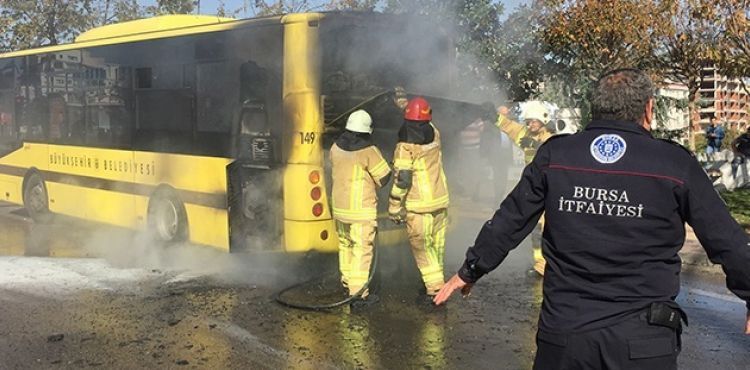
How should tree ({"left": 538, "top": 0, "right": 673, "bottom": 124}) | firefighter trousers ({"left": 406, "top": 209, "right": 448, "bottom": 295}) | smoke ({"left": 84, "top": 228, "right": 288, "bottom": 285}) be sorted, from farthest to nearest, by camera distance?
tree ({"left": 538, "top": 0, "right": 673, "bottom": 124}) → smoke ({"left": 84, "top": 228, "right": 288, "bottom": 285}) → firefighter trousers ({"left": 406, "top": 209, "right": 448, "bottom": 295})

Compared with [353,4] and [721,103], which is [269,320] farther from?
[721,103]

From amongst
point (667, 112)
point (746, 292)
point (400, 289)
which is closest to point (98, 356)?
point (400, 289)

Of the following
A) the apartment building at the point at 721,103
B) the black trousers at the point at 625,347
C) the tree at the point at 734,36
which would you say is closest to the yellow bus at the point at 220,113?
the tree at the point at 734,36

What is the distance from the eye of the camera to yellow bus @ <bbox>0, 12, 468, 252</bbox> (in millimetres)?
7059

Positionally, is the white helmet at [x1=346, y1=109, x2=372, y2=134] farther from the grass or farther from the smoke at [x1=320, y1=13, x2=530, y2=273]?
the grass

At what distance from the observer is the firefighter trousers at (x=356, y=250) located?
6246 mm

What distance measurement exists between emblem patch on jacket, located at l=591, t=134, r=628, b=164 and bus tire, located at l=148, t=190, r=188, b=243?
21.9ft

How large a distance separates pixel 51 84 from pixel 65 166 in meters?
1.24

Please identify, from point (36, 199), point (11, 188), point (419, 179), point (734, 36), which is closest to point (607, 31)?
point (734, 36)

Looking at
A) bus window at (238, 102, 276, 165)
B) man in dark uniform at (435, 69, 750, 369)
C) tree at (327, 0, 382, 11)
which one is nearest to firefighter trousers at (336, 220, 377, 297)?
bus window at (238, 102, 276, 165)

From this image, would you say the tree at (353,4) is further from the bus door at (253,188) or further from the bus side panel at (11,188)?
the bus door at (253,188)

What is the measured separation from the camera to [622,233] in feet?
8.31

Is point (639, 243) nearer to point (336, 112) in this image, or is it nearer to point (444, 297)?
point (444, 297)

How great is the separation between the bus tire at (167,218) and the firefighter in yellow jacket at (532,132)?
382 centimetres
